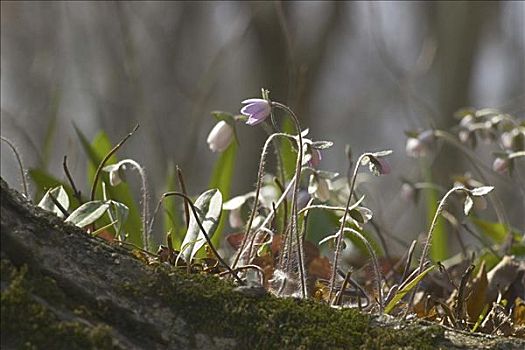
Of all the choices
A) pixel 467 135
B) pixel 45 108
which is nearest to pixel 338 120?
pixel 45 108

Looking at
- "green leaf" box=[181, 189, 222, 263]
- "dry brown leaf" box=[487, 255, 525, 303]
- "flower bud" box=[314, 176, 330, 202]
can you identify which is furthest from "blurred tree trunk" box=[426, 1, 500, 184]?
"green leaf" box=[181, 189, 222, 263]

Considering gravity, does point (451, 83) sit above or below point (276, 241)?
below

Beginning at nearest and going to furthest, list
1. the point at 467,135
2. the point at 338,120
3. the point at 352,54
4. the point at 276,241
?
the point at 276,241
the point at 467,135
the point at 352,54
the point at 338,120

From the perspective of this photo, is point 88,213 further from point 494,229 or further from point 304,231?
point 494,229

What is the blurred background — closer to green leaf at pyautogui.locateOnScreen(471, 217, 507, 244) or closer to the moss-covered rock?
green leaf at pyautogui.locateOnScreen(471, 217, 507, 244)

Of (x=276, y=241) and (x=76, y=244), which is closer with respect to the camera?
(x=76, y=244)

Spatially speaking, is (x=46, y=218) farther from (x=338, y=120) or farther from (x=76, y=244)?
(x=338, y=120)

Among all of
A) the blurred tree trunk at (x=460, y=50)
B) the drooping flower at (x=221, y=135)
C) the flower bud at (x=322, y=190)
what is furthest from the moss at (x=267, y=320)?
the blurred tree trunk at (x=460, y=50)
